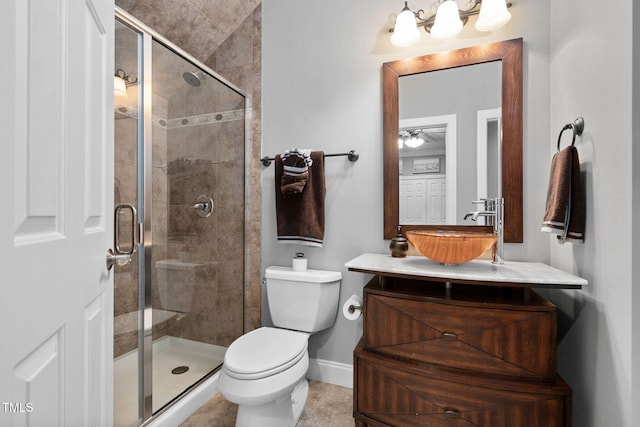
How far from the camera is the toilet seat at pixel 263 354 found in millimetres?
1222

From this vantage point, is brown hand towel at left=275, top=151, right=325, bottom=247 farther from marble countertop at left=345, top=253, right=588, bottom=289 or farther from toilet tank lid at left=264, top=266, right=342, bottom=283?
marble countertop at left=345, top=253, right=588, bottom=289

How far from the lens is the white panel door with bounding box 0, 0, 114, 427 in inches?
17.6

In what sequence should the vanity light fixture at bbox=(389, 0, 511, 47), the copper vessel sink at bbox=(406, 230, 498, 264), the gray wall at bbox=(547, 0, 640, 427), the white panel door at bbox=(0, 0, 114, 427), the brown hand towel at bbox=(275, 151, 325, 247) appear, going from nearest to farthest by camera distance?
the white panel door at bbox=(0, 0, 114, 427) < the gray wall at bbox=(547, 0, 640, 427) < the copper vessel sink at bbox=(406, 230, 498, 264) < the vanity light fixture at bbox=(389, 0, 511, 47) < the brown hand towel at bbox=(275, 151, 325, 247)

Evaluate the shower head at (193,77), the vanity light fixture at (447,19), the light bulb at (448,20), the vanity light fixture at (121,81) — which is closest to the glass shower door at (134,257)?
the vanity light fixture at (121,81)

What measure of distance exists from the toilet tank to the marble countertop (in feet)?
1.05

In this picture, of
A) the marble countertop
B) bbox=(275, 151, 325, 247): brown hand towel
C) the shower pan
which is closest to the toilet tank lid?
bbox=(275, 151, 325, 247): brown hand towel

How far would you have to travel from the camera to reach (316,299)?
66.6 inches

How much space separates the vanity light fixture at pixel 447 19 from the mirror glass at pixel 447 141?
18 centimetres

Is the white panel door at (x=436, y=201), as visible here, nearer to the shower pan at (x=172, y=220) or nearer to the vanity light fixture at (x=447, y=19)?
the vanity light fixture at (x=447, y=19)

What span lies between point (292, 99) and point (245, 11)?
0.73 meters

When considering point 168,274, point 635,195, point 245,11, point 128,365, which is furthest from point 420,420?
point 245,11

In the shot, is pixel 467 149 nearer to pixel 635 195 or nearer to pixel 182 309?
pixel 635 195

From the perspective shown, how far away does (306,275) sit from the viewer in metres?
1.72

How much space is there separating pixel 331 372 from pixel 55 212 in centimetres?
171
